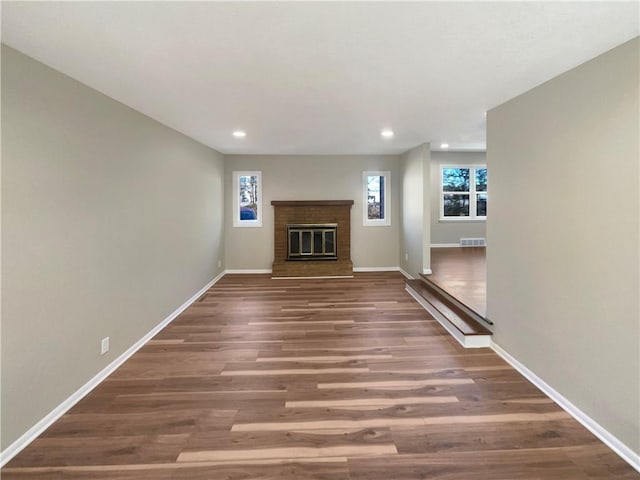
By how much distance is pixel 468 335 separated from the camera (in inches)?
124

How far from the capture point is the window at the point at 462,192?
7.91 m

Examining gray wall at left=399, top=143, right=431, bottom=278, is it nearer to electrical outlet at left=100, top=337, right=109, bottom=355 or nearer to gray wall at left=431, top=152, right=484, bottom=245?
gray wall at left=431, top=152, right=484, bottom=245

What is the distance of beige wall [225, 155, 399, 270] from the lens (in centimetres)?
646

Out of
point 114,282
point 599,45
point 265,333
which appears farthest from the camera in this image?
point 265,333

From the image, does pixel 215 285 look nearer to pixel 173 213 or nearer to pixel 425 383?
pixel 173 213

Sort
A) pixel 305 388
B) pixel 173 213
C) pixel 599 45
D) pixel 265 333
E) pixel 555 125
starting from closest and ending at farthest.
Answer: pixel 599 45 → pixel 555 125 → pixel 305 388 → pixel 265 333 → pixel 173 213

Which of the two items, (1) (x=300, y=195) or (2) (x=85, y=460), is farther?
(1) (x=300, y=195)

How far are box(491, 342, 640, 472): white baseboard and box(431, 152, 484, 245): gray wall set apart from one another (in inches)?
214

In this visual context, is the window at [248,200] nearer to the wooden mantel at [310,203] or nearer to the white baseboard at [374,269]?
the wooden mantel at [310,203]

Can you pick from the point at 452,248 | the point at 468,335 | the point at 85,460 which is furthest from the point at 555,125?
the point at 452,248

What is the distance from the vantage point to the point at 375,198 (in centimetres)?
667

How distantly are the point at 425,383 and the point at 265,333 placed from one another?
180 centimetres

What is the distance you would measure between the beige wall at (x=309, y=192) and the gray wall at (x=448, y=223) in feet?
5.97

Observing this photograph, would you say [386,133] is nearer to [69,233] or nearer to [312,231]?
[312,231]
